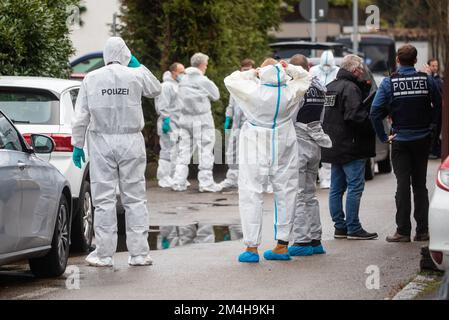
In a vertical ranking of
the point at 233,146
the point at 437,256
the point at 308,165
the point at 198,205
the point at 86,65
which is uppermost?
the point at 86,65

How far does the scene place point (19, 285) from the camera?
10328 mm

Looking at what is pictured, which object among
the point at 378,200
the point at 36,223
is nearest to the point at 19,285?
the point at 36,223

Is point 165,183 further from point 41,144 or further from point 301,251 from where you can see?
point 41,144

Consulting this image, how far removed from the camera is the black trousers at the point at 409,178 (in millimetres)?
12789

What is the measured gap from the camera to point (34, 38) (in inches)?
609

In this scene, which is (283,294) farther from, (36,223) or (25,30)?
(25,30)

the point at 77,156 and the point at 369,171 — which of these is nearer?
the point at 77,156

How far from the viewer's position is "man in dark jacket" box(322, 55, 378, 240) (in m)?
13.0

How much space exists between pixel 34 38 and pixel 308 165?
4.86 metres

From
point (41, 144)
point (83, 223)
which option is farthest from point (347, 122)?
point (41, 144)

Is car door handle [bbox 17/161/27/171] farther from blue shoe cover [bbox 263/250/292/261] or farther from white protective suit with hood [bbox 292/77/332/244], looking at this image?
white protective suit with hood [bbox 292/77/332/244]

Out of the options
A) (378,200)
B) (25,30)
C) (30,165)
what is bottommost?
(378,200)

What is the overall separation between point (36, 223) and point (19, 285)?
0.56 m

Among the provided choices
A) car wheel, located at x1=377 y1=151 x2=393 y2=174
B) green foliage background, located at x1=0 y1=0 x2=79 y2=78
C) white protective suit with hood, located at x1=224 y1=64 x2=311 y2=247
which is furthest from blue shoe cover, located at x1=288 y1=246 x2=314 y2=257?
car wheel, located at x1=377 y1=151 x2=393 y2=174
